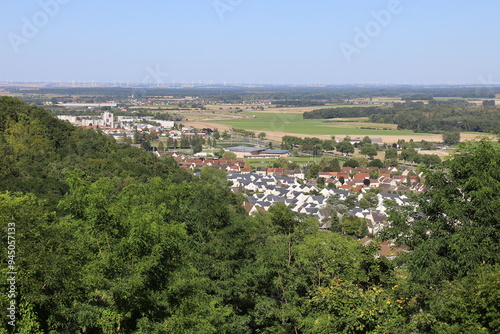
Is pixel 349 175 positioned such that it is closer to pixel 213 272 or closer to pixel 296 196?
pixel 296 196

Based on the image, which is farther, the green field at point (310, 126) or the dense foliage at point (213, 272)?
the green field at point (310, 126)

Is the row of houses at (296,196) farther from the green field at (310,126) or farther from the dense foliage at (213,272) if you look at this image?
the green field at (310,126)

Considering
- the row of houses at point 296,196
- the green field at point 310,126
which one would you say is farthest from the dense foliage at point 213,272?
the green field at point 310,126

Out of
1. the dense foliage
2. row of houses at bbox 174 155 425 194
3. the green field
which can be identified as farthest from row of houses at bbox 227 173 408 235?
the green field

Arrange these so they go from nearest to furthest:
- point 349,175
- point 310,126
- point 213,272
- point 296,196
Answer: point 213,272, point 296,196, point 349,175, point 310,126

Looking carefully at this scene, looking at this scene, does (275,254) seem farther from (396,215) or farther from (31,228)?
(31,228)

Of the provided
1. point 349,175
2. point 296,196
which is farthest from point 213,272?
point 349,175
